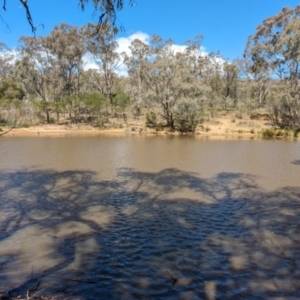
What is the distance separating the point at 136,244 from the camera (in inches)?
211

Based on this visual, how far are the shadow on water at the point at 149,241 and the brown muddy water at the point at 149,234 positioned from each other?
0.02 m

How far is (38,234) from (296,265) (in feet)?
14.5

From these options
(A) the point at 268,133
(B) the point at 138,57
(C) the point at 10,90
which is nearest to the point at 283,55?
(A) the point at 268,133

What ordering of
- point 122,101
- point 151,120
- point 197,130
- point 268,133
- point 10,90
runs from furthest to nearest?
point 10,90, point 122,101, point 151,120, point 197,130, point 268,133

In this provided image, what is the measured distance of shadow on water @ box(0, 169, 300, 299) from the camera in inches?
161

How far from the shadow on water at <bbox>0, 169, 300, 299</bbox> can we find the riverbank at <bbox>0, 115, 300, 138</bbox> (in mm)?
22138

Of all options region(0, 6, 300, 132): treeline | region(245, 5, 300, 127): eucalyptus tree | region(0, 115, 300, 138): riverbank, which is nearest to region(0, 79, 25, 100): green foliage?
region(0, 6, 300, 132): treeline

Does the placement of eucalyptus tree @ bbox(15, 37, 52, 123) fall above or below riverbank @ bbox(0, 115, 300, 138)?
above

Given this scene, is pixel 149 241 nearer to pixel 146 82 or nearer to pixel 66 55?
pixel 146 82

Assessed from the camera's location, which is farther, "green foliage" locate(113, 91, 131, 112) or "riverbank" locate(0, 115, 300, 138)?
"green foliage" locate(113, 91, 131, 112)

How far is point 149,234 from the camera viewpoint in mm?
5836

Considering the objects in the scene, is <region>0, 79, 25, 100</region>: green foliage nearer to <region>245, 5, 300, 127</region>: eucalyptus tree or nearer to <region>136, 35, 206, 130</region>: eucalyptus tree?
<region>136, 35, 206, 130</region>: eucalyptus tree

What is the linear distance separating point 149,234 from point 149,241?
0.31 m

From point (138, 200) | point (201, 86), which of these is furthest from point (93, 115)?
point (138, 200)
